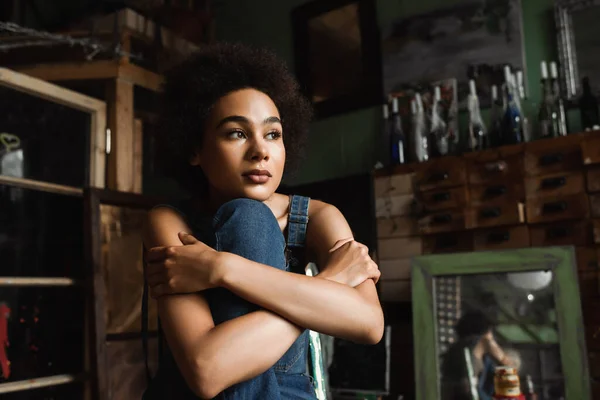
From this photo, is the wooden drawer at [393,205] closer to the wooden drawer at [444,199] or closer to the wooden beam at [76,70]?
the wooden drawer at [444,199]

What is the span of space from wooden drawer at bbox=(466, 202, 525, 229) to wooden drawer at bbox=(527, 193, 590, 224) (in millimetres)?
40

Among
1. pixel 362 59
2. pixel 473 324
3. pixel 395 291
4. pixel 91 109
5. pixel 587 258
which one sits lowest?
pixel 473 324

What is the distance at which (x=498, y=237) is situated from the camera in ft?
7.34

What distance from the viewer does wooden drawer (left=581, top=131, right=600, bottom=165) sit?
202 cm

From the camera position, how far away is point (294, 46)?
11.0 feet

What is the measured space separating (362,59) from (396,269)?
1.21m

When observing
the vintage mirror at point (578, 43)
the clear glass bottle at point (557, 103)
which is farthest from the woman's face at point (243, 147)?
the vintage mirror at point (578, 43)

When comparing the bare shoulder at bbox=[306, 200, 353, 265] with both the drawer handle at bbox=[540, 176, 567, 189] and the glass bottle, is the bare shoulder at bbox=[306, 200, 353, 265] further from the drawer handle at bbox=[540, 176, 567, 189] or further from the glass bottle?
the glass bottle

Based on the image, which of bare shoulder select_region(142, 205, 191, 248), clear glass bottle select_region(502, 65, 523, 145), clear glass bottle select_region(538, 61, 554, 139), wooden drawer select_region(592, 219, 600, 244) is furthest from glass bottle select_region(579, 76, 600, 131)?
bare shoulder select_region(142, 205, 191, 248)

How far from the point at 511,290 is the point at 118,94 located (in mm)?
1946

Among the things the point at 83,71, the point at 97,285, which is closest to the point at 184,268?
the point at 97,285

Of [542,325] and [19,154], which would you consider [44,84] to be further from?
[542,325]

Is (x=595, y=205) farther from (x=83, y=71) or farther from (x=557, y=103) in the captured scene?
(x=83, y=71)

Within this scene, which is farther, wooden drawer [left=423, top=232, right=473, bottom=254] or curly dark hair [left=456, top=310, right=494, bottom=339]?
wooden drawer [left=423, top=232, right=473, bottom=254]
